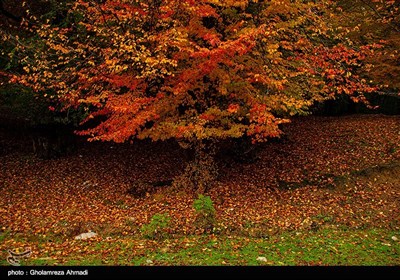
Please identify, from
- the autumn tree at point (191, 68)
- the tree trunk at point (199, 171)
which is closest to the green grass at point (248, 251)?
→ the autumn tree at point (191, 68)

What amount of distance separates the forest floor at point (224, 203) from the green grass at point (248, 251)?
26mm

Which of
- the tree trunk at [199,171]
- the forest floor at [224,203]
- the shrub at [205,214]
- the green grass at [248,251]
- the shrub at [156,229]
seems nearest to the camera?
the green grass at [248,251]

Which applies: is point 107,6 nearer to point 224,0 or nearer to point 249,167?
point 224,0

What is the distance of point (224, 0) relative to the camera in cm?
1067

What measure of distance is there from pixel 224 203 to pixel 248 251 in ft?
12.5

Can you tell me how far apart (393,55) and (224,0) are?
860cm

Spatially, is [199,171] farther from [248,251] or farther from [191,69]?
[248,251]

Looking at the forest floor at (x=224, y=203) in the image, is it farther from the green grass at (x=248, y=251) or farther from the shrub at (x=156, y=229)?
the shrub at (x=156, y=229)

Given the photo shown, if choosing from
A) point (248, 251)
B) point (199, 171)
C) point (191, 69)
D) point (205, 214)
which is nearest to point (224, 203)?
point (199, 171)

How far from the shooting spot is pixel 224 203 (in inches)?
514

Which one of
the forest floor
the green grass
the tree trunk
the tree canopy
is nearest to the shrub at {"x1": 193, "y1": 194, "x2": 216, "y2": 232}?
the forest floor

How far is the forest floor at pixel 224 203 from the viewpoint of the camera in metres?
9.27

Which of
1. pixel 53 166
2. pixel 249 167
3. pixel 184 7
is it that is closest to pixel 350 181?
pixel 249 167

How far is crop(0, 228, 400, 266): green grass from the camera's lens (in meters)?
8.56
